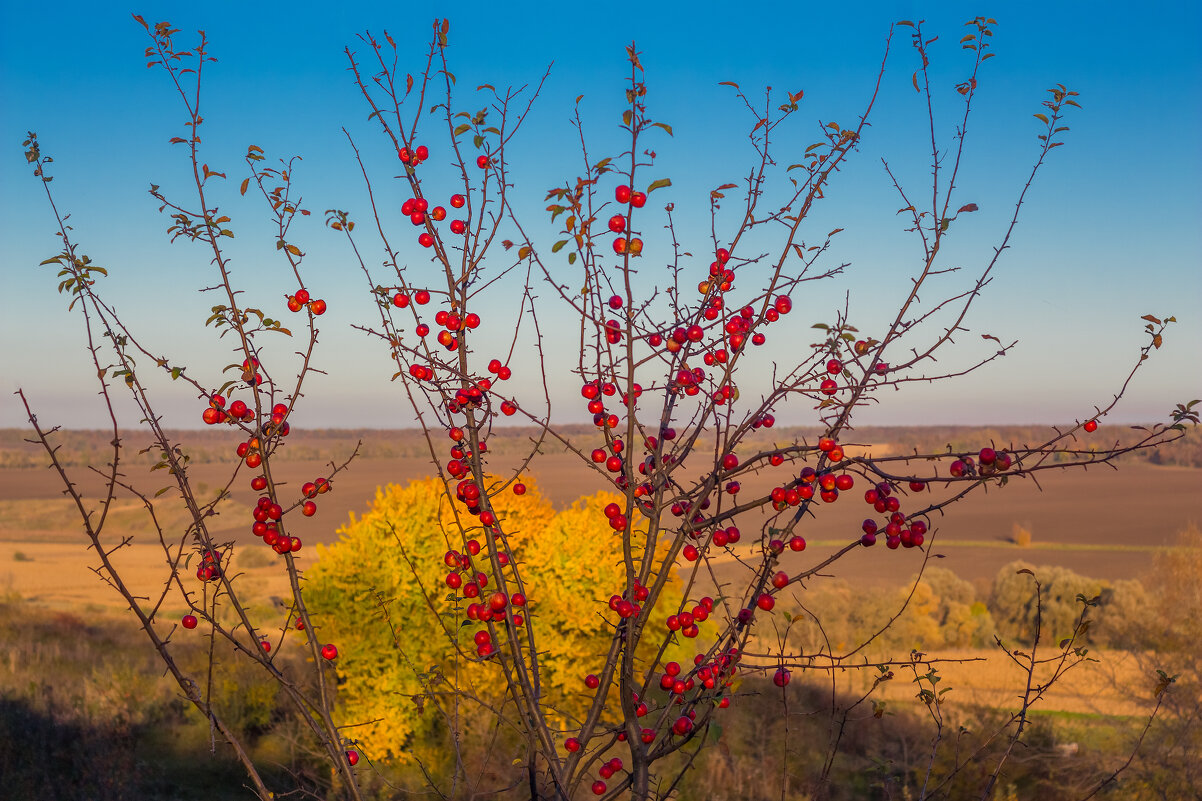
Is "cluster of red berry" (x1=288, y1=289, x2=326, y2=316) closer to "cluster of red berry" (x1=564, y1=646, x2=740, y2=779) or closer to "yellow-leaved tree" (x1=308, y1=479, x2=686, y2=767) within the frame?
"cluster of red berry" (x1=564, y1=646, x2=740, y2=779)

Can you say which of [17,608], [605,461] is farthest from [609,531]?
[17,608]

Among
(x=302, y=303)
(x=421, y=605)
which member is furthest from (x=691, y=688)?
(x=421, y=605)

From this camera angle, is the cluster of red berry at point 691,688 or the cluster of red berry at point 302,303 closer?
the cluster of red berry at point 691,688

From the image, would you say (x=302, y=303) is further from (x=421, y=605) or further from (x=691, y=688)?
(x=421, y=605)

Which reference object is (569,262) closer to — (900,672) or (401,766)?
(401,766)

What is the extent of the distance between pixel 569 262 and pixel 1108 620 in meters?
23.1

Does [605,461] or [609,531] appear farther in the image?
[609,531]

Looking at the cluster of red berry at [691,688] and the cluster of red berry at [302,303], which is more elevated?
the cluster of red berry at [302,303]

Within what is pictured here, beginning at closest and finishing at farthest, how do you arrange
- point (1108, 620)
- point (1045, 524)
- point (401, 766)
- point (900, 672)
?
point (401, 766), point (1108, 620), point (900, 672), point (1045, 524)

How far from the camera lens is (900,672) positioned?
74.4 feet

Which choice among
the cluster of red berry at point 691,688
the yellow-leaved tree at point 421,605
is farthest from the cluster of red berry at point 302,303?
the yellow-leaved tree at point 421,605

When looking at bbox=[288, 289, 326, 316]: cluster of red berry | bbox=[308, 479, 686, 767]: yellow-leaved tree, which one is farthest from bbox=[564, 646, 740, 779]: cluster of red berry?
bbox=[308, 479, 686, 767]: yellow-leaved tree

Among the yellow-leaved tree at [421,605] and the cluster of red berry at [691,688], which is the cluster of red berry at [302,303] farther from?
the yellow-leaved tree at [421,605]

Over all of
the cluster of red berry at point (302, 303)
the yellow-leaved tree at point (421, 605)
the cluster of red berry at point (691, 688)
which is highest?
the cluster of red berry at point (302, 303)
